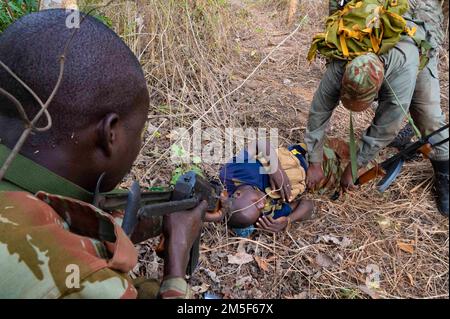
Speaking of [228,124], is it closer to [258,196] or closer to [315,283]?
[258,196]

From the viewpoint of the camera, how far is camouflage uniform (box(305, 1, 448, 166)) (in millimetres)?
2252

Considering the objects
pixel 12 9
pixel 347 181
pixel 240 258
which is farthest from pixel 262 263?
pixel 12 9

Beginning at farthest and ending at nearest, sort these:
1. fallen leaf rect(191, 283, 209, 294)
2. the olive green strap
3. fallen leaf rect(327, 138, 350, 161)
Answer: fallen leaf rect(327, 138, 350, 161) → fallen leaf rect(191, 283, 209, 294) → the olive green strap

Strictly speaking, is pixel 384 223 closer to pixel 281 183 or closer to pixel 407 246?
pixel 407 246

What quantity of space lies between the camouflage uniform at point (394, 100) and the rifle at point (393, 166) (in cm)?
9

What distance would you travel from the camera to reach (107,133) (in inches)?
43.0

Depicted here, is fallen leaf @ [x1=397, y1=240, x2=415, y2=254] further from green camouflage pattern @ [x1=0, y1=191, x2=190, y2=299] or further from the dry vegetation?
green camouflage pattern @ [x1=0, y1=191, x2=190, y2=299]

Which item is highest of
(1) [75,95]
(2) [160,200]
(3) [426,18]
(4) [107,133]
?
(1) [75,95]

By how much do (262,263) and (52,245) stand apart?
140 centimetres

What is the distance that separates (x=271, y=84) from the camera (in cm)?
357

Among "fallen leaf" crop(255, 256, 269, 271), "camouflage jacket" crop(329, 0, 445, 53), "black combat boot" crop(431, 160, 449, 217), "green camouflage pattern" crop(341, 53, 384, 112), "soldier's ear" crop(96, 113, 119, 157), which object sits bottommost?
"fallen leaf" crop(255, 256, 269, 271)

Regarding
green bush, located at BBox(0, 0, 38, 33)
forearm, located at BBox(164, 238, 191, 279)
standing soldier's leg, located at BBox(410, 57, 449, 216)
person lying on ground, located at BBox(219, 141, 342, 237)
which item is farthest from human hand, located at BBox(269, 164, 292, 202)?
green bush, located at BBox(0, 0, 38, 33)

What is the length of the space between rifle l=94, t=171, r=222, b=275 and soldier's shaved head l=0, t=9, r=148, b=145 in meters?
0.21
